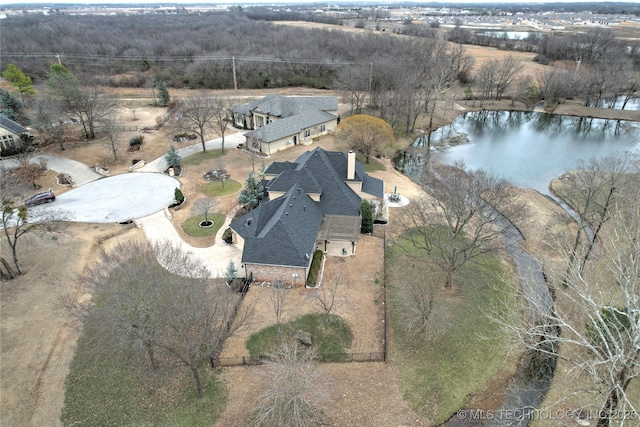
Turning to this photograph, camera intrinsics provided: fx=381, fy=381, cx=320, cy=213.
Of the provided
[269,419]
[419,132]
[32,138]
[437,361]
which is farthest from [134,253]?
[419,132]

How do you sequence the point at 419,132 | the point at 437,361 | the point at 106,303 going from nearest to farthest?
the point at 106,303 → the point at 437,361 → the point at 419,132

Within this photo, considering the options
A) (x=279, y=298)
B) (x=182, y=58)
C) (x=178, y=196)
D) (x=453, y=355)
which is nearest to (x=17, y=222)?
(x=178, y=196)

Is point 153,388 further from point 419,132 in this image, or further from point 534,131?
point 534,131

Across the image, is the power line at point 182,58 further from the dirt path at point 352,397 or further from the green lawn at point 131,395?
the green lawn at point 131,395

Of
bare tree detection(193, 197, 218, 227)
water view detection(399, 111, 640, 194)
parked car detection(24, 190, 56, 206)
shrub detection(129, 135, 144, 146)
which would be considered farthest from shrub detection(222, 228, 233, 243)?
shrub detection(129, 135, 144, 146)

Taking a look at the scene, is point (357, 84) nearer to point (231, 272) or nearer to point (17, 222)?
point (231, 272)
